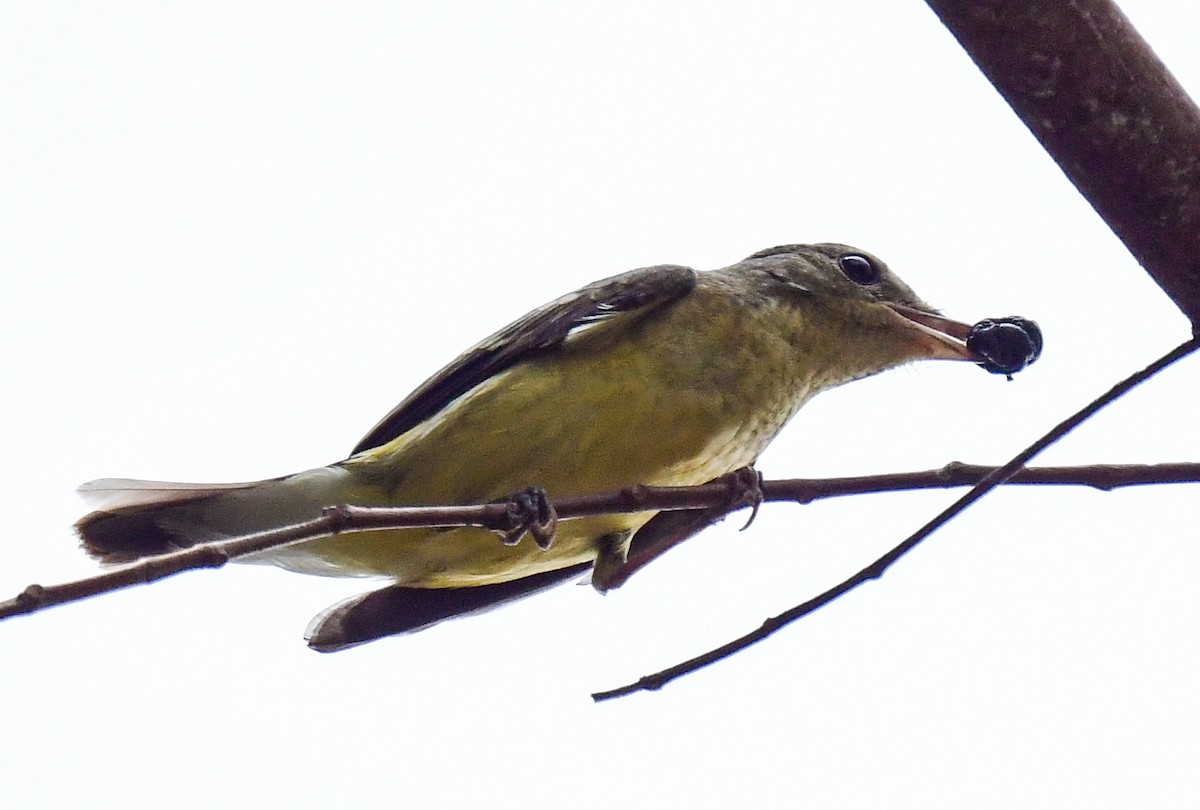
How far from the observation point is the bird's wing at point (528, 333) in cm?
481

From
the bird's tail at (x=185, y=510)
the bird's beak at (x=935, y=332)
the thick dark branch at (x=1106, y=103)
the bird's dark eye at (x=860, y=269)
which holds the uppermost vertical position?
the thick dark branch at (x=1106, y=103)

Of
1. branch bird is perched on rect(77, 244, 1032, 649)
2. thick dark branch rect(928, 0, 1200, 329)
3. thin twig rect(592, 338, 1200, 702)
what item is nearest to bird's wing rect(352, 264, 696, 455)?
branch bird is perched on rect(77, 244, 1032, 649)

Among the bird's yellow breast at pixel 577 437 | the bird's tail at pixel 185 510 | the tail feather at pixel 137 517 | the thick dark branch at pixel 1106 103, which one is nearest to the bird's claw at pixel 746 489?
the bird's yellow breast at pixel 577 437

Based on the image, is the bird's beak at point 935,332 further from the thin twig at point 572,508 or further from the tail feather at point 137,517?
the tail feather at point 137,517

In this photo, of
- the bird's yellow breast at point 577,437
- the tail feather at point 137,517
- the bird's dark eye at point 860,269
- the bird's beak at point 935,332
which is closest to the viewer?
the bird's yellow breast at point 577,437

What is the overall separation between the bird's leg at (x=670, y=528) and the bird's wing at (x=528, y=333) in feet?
2.42

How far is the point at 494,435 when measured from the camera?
4477 millimetres

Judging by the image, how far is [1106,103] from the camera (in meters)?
2.35

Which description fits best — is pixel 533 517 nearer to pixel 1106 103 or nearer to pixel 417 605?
pixel 417 605

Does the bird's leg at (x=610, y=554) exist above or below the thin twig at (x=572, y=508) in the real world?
below

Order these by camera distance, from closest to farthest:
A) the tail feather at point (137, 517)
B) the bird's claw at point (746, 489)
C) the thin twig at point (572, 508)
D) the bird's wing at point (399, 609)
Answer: the thin twig at point (572, 508), the bird's claw at point (746, 489), the tail feather at point (137, 517), the bird's wing at point (399, 609)

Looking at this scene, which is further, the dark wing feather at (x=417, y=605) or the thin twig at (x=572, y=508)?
the dark wing feather at (x=417, y=605)

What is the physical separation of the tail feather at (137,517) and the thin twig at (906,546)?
249 cm

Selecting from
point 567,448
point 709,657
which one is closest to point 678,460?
point 567,448
